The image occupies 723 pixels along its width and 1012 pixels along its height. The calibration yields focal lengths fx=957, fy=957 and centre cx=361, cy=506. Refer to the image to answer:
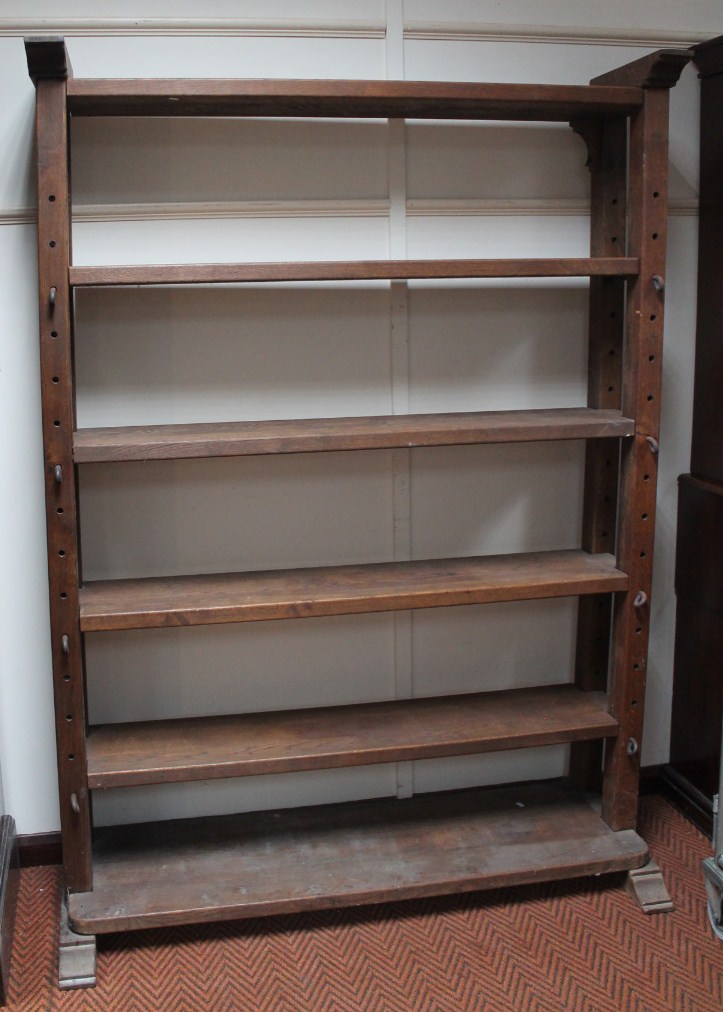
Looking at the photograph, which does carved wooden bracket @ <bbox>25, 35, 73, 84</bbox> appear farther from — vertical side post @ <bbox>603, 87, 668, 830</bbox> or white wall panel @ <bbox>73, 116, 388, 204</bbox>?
vertical side post @ <bbox>603, 87, 668, 830</bbox>

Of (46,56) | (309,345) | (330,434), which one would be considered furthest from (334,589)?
(46,56)

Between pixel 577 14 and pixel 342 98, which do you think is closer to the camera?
pixel 342 98

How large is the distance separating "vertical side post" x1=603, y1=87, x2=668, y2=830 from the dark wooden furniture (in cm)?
29

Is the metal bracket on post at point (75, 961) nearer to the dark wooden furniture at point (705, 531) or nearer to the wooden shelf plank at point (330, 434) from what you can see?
the wooden shelf plank at point (330, 434)

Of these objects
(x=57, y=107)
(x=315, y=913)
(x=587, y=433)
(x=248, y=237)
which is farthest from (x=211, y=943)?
(x=57, y=107)

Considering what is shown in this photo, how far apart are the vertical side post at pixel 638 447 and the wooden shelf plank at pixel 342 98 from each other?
0.15 metres

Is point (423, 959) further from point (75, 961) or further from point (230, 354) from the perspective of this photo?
point (230, 354)

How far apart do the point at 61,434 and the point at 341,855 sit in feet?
3.82

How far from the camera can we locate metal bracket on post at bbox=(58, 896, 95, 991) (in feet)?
6.57

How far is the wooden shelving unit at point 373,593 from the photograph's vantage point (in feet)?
6.35

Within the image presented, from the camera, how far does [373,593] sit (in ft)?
6.84

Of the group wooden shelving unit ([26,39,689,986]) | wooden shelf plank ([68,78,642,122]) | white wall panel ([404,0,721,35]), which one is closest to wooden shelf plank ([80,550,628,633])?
wooden shelving unit ([26,39,689,986])

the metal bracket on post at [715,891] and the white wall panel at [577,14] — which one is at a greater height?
the white wall panel at [577,14]

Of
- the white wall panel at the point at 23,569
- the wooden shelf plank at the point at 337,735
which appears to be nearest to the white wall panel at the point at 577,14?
the white wall panel at the point at 23,569
